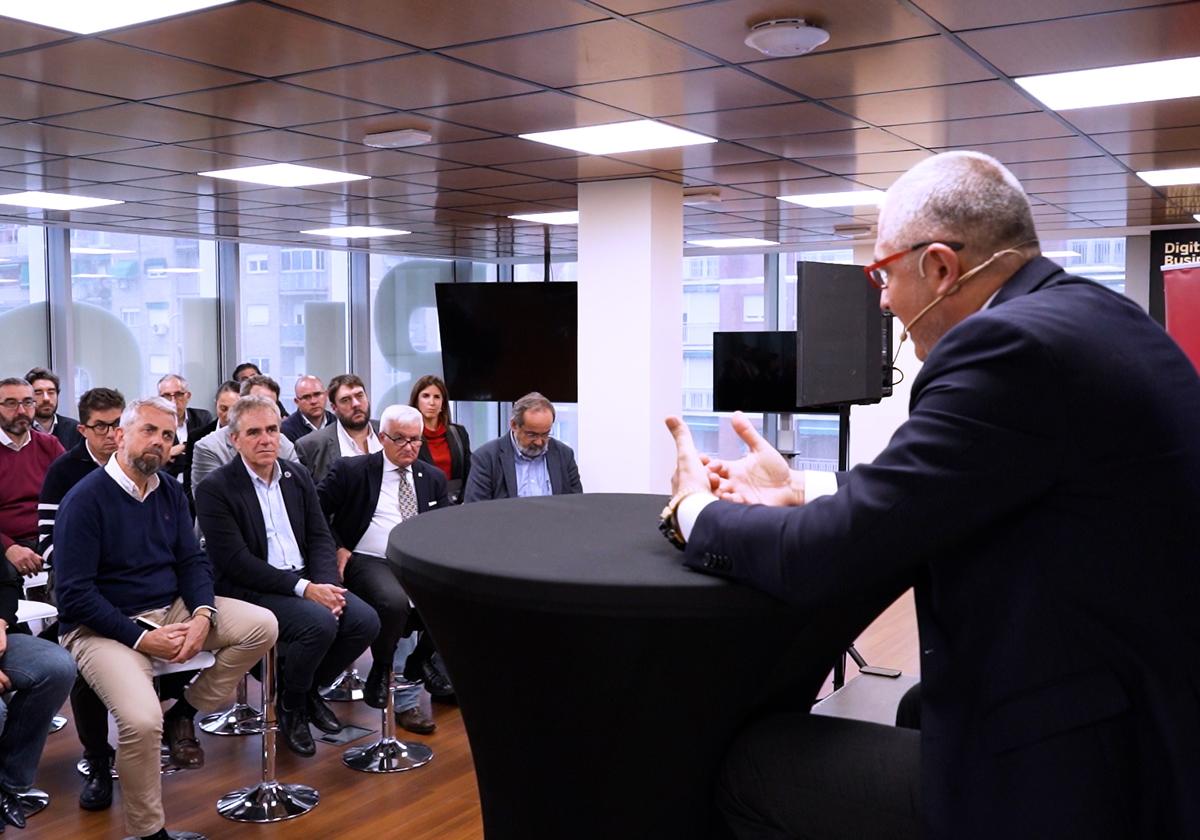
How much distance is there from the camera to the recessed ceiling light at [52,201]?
721 cm

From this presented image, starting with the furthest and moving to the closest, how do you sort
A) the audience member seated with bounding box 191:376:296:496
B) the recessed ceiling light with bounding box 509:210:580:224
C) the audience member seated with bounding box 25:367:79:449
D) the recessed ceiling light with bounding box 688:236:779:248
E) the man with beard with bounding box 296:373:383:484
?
1. the recessed ceiling light with bounding box 688:236:779:248
2. the recessed ceiling light with bounding box 509:210:580:224
3. the audience member seated with bounding box 25:367:79:449
4. the man with beard with bounding box 296:373:383:484
5. the audience member seated with bounding box 191:376:296:496

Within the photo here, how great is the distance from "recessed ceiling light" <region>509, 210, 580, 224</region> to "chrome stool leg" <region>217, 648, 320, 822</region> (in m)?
5.10

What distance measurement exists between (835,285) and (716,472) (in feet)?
10.5

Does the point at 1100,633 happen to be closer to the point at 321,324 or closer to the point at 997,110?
the point at 997,110

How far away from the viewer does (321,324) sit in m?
11.6

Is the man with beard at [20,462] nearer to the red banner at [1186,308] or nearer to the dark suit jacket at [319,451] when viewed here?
the dark suit jacket at [319,451]

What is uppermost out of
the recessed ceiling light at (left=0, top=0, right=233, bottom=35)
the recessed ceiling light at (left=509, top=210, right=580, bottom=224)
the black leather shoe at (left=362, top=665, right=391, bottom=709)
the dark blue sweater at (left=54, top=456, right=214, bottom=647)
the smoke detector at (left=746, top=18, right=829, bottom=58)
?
the recessed ceiling light at (left=0, top=0, right=233, bottom=35)

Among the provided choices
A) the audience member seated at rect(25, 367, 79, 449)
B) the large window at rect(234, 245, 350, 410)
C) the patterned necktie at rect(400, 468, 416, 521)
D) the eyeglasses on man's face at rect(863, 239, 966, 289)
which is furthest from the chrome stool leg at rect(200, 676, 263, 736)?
the large window at rect(234, 245, 350, 410)

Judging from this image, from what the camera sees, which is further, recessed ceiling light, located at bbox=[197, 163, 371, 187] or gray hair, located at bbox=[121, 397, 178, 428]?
recessed ceiling light, located at bbox=[197, 163, 371, 187]

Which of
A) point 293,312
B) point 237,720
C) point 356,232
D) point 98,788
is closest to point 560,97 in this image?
point 237,720

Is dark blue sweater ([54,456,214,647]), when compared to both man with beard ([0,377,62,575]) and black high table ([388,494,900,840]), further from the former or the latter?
black high table ([388,494,900,840])

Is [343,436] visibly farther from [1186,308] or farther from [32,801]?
[1186,308]

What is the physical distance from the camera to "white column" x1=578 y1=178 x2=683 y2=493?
6.62m

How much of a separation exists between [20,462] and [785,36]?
3.98 metres
